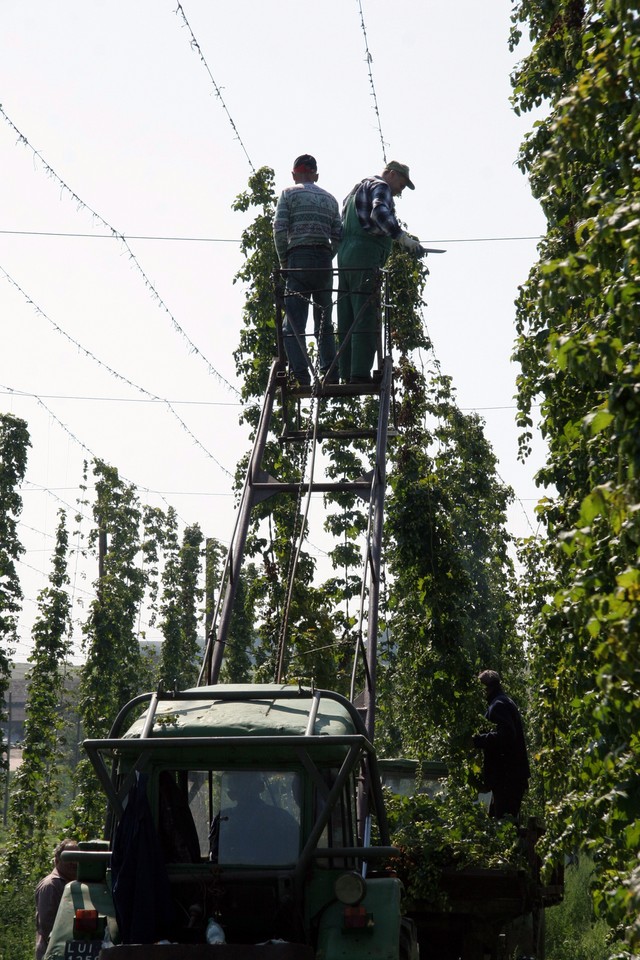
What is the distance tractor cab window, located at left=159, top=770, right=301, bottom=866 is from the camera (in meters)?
6.86

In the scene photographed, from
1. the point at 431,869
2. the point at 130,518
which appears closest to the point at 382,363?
the point at 431,869

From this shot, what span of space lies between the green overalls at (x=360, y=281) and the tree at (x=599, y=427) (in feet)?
10.3

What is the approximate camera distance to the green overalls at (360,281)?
1127 cm

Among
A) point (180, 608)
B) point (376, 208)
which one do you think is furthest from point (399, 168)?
point (180, 608)

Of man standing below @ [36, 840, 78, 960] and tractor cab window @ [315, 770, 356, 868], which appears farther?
man standing below @ [36, 840, 78, 960]

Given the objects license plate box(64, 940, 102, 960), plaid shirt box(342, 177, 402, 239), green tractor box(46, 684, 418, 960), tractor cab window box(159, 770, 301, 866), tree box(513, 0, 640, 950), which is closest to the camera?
tree box(513, 0, 640, 950)

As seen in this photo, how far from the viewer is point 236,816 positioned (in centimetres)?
697

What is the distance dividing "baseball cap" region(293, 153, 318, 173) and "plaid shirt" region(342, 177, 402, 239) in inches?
20.3

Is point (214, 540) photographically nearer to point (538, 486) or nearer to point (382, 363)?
point (382, 363)

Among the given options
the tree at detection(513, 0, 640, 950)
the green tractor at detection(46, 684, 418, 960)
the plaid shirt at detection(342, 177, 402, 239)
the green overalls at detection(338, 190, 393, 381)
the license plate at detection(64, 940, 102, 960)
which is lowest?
the license plate at detection(64, 940, 102, 960)

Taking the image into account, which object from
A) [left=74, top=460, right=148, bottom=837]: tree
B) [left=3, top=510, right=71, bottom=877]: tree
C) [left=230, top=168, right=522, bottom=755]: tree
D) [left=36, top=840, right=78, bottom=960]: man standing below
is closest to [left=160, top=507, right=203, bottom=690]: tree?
[left=74, top=460, right=148, bottom=837]: tree

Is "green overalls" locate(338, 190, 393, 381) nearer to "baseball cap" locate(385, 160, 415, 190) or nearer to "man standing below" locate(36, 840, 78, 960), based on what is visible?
"baseball cap" locate(385, 160, 415, 190)

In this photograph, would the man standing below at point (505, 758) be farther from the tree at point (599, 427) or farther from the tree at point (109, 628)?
the tree at point (109, 628)

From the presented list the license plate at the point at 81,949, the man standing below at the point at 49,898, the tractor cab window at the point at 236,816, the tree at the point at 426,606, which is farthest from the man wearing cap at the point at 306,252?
the license plate at the point at 81,949
